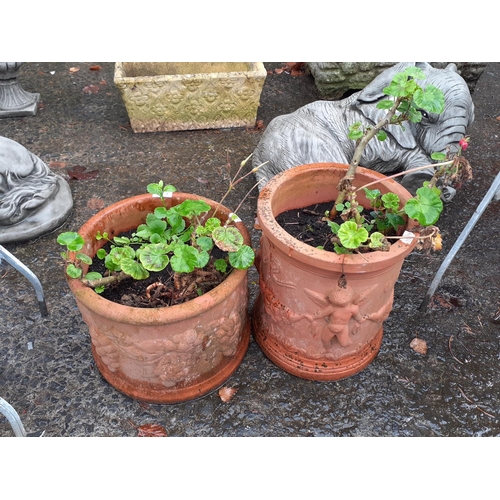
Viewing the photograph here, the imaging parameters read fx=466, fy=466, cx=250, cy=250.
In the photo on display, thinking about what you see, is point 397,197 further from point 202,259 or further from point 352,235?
point 202,259

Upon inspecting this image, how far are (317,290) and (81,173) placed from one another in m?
2.31

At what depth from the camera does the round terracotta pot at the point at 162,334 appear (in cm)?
185

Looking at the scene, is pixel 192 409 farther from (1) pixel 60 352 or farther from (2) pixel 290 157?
(2) pixel 290 157

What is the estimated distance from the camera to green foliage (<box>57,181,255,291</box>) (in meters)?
1.82

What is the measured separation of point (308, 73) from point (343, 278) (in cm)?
341

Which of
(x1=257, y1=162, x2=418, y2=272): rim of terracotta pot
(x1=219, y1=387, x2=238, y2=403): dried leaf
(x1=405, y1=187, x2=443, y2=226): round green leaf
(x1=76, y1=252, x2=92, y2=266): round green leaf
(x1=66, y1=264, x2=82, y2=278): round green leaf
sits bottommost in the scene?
(x1=219, y1=387, x2=238, y2=403): dried leaf

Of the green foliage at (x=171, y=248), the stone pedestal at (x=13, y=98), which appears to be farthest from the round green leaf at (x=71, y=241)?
the stone pedestal at (x=13, y=98)

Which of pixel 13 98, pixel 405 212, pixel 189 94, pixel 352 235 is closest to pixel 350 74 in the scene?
pixel 189 94

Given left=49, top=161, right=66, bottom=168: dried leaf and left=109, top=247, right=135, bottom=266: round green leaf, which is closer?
left=109, top=247, right=135, bottom=266: round green leaf

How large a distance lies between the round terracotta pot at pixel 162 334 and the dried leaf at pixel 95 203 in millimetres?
1116

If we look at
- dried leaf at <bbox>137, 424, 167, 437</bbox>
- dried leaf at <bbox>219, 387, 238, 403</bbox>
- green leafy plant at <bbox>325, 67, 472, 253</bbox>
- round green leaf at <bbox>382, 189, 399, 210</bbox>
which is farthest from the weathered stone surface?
dried leaf at <bbox>137, 424, 167, 437</bbox>

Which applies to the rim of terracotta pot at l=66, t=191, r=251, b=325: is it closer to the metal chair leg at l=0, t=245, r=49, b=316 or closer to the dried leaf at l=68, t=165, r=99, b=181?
the metal chair leg at l=0, t=245, r=49, b=316

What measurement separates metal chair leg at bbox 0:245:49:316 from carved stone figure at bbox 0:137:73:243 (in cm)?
57

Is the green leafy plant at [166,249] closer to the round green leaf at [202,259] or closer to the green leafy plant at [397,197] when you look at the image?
the round green leaf at [202,259]
